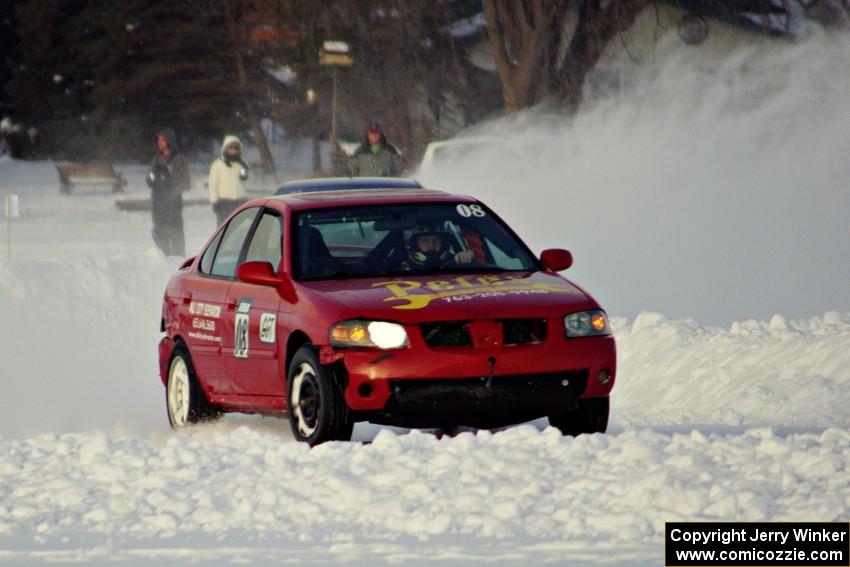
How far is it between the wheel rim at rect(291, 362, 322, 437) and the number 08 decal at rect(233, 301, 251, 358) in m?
0.75

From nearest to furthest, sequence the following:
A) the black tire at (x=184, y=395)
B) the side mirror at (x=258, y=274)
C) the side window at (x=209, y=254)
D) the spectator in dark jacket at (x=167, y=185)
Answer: the side mirror at (x=258, y=274) → the black tire at (x=184, y=395) → the side window at (x=209, y=254) → the spectator in dark jacket at (x=167, y=185)

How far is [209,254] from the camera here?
35.3ft

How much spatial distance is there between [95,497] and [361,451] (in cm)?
117

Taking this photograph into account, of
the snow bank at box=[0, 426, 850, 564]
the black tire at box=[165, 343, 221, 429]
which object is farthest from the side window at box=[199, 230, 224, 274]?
the snow bank at box=[0, 426, 850, 564]

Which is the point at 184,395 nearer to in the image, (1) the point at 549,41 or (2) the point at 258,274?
(2) the point at 258,274

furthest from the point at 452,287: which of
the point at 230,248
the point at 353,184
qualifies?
the point at 353,184


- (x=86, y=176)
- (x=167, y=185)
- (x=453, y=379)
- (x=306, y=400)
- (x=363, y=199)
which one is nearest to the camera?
(x=453, y=379)

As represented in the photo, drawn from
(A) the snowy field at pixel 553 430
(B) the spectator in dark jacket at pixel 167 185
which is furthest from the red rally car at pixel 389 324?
(B) the spectator in dark jacket at pixel 167 185

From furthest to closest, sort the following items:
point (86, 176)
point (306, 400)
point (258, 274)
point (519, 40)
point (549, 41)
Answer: point (86, 176) < point (519, 40) < point (549, 41) < point (258, 274) < point (306, 400)

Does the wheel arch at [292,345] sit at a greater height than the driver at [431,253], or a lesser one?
lesser

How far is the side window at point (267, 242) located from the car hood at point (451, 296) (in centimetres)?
68

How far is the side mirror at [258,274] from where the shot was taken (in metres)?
9.33

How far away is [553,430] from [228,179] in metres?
14.2

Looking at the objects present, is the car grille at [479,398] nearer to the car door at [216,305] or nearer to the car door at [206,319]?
the car door at [216,305]
